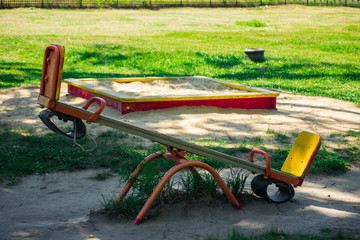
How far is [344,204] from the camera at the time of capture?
4352mm

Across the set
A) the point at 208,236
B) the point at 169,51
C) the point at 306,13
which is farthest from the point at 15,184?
the point at 306,13

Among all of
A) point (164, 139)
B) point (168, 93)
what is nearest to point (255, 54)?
point (168, 93)

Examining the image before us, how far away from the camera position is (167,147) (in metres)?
4.09

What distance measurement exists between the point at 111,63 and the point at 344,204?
10213 millimetres

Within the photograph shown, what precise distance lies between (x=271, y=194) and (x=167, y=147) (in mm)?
1235

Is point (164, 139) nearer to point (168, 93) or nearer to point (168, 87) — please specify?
point (168, 93)

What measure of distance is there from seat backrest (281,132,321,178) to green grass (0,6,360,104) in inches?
223

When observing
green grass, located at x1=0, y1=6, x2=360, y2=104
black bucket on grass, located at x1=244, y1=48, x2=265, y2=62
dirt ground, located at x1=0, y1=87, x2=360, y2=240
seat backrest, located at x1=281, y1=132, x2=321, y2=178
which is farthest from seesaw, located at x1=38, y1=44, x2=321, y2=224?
black bucket on grass, located at x1=244, y1=48, x2=265, y2=62

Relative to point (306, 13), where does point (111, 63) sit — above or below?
below

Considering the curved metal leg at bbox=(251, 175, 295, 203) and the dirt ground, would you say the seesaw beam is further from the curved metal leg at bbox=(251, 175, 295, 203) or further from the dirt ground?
the dirt ground

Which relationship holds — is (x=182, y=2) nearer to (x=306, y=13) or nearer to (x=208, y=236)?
(x=306, y=13)

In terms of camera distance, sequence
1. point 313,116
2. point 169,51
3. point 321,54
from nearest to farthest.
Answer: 1. point 313,116
2. point 169,51
3. point 321,54

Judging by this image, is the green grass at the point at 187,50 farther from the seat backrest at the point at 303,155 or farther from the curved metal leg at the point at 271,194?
the curved metal leg at the point at 271,194

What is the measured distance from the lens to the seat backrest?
445cm
